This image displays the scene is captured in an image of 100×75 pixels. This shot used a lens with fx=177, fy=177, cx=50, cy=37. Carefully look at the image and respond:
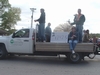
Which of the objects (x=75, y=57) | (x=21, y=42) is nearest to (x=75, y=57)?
(x=75, y=57)

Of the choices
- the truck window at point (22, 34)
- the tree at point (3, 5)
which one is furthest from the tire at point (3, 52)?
the tree at point (3, 5)

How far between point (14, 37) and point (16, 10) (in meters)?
44.8

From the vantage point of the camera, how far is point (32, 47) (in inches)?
382

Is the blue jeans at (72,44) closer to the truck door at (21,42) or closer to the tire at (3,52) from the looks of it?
the truck door at (21,42)

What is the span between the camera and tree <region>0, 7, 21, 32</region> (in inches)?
1815

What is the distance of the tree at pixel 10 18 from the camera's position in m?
46.1

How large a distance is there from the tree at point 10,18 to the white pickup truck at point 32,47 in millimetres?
36219

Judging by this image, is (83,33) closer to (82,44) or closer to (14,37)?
(82,44)

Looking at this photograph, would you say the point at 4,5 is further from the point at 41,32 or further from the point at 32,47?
the point at 32,47

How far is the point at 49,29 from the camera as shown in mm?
11117

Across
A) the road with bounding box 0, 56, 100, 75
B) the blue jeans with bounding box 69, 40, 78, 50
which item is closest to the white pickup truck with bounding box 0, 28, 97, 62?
the blue jeans with bounding box 69, 40, 78, 50

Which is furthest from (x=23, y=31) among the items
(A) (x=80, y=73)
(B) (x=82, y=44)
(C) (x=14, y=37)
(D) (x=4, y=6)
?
(D) (x=4, y=6)

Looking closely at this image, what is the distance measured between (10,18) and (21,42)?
131 feet

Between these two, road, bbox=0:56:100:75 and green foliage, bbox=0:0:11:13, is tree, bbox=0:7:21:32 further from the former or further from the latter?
road, bbox=0:56:100:75
